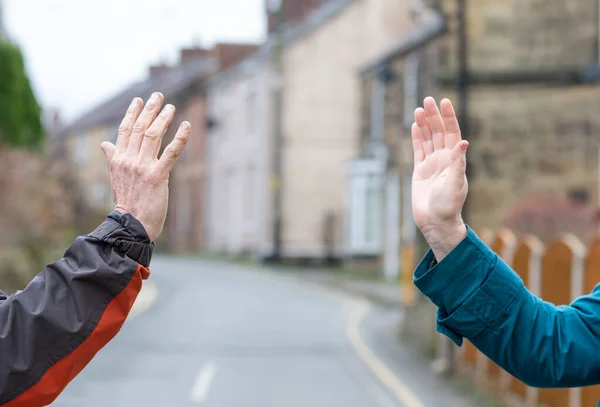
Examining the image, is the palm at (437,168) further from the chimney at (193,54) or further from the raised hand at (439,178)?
the chimney at (193,54)

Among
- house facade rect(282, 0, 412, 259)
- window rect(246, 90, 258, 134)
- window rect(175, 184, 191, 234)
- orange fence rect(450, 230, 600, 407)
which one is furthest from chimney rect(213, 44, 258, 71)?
orange fence rect(450, 230, 600, 407)

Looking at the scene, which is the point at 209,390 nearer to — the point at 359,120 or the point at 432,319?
the point at 432,319

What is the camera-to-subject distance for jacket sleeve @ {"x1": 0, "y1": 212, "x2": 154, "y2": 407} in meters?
2.53

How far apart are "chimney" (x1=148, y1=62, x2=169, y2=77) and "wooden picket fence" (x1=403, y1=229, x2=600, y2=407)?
163 feet

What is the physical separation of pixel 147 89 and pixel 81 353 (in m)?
56.8

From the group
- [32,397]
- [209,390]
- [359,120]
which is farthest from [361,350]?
[359,120]

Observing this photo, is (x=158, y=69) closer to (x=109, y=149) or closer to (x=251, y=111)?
(x=251, y=111)

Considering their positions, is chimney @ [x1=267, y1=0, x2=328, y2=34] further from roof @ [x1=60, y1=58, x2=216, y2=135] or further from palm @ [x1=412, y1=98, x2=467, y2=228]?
palm @ [x1=412, y1=98, x2=467, y2=228]

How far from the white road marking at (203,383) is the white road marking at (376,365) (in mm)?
1912

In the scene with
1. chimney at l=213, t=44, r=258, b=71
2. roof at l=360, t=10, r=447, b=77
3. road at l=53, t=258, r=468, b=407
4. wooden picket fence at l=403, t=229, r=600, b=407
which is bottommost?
road at l=53, t=258, r=468, b=407

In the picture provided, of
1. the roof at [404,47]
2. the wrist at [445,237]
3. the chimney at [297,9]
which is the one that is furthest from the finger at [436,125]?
the chimney at [297,9]

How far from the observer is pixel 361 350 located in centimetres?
1427

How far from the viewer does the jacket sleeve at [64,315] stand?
2533 millimetres

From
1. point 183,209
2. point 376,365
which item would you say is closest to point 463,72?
point 376,365
